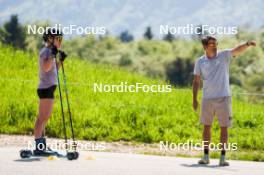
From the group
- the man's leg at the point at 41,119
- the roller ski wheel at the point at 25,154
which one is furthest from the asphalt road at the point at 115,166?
the man's leg at the point at 41,119

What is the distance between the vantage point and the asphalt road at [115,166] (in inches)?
369

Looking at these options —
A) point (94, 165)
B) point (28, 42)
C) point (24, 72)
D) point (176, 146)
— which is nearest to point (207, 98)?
point (94, 165)

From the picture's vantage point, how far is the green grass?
14.4 meters

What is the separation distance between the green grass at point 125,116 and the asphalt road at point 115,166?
306 centimetres

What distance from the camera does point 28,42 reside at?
110m

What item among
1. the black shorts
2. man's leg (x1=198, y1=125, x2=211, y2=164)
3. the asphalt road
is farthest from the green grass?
the black shorts

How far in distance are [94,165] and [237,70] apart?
338 feet

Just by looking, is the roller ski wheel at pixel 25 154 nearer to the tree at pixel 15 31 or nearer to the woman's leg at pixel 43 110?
the woman's leg at pixel 43 110

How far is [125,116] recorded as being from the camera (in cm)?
1542

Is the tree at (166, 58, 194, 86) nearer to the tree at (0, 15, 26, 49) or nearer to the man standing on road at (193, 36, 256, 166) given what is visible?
the tree at (0, 15, 26, 49)

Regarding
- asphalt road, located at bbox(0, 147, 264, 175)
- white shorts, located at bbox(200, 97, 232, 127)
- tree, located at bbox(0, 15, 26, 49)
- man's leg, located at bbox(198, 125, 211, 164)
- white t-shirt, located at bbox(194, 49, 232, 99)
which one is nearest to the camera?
asphalt road, located at bbox(0, 147, 264, 175)

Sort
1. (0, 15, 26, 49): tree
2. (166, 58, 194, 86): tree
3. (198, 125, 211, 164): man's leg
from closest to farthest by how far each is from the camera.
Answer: (198, 125, 211, 164): man's leg
(0, 15, 26, 49): tree
(166, 58, 194, 86): tree

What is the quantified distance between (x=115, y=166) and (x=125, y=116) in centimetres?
545

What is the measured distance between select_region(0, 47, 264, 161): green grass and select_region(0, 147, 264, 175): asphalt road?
3063 mm
